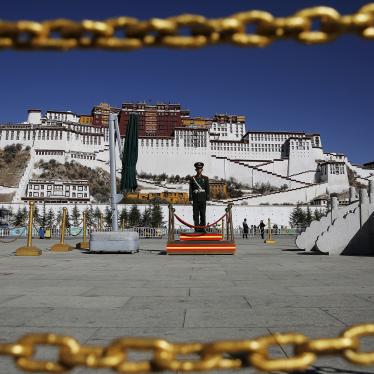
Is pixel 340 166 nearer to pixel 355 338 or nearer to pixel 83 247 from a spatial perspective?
pixel 83 247

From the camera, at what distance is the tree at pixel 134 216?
54556 millimetres

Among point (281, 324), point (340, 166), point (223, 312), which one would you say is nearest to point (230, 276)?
point (223, 312)

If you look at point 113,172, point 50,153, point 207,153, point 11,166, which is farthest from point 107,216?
point 113,172

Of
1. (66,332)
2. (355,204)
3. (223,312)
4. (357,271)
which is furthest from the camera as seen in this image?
(355,204)

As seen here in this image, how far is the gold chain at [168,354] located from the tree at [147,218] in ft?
173

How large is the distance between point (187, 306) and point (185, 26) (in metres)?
2.98

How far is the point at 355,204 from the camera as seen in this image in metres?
11.9

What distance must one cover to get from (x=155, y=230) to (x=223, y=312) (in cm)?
2943

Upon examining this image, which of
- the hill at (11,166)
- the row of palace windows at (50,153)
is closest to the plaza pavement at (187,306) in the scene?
the hill at (11,166)

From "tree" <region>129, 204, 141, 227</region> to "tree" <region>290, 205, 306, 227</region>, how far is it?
2199 cm

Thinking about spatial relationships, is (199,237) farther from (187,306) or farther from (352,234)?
(187,306)

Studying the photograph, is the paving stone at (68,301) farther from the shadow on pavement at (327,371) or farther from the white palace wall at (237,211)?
the white palace wall at (237,211)

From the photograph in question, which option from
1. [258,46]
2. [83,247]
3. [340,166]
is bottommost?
[83,247]

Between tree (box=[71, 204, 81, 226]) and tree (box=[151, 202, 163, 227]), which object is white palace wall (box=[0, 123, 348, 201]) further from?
tree (box=[151, 202, 163, 227])
